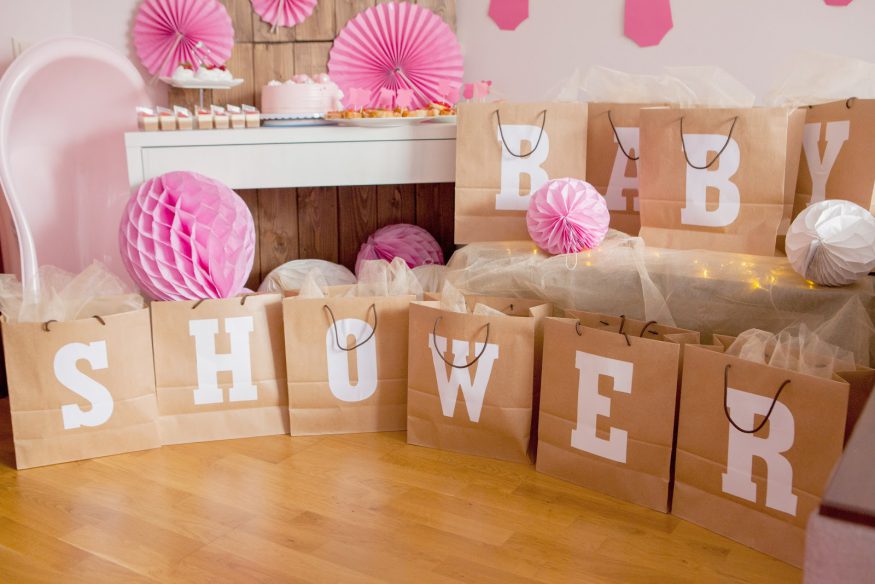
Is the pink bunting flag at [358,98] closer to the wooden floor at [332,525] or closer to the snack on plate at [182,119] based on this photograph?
the snack on plate at [182,119]

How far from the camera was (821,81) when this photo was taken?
1741 mm

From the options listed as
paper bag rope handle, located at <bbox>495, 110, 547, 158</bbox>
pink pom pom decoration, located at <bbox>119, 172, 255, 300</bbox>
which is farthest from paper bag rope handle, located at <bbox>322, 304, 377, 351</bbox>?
paper bag rope handle, located at <bbox>495, 110, 547, 158</bbox>

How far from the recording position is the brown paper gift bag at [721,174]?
1682mm

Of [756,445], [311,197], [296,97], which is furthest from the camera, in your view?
[311,197]

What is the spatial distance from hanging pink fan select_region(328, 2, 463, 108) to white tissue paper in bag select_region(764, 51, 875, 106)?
3.17 feet

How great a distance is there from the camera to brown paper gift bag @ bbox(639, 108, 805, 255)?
1682mm

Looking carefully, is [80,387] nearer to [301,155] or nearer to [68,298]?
[68,298]

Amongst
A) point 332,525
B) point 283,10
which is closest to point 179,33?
point 283,10

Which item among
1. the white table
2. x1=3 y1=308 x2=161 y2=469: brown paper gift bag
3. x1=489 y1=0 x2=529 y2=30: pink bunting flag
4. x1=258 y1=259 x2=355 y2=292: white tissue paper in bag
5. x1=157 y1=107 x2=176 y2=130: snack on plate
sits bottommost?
x1=3 y1=308 x2=161 y2=469: brown paper gift bag

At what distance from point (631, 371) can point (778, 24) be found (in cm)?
111

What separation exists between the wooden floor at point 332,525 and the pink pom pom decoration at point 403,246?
2.40 feet

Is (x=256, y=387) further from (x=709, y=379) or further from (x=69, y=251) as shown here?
(x=709, y=379)

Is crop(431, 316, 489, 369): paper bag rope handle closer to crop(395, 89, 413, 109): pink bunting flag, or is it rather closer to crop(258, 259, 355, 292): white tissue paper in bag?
crop(258, 259, 355, 292): white tissue paper in bag

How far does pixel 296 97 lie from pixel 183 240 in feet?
1.90
